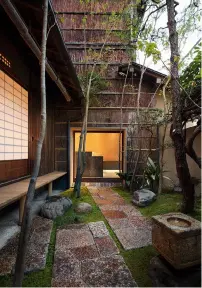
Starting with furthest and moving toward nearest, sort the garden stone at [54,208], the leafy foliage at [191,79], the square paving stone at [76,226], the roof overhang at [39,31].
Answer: the garden stone at [54,208] < the square paving stone at [76,226] < the leafy foliage at [191,79] < the roof overhang at [39,31]

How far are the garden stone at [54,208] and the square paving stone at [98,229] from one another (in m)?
0.73

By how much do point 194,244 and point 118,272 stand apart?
34.8 inches

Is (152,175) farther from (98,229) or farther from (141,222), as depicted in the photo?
(98,229)

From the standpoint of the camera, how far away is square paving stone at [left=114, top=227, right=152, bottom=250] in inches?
98.3

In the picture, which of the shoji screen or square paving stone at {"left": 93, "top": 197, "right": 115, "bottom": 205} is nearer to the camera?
the shoji screen

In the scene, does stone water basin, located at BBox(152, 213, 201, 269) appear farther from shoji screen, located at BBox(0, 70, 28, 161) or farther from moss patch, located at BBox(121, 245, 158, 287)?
shoji screen, located at BBox(0, 70, 28, 161)

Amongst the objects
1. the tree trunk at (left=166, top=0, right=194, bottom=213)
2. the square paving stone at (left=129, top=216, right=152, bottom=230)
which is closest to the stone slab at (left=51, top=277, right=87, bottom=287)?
the square paving stone at (left=129, top=216, right=152, bottom=230)

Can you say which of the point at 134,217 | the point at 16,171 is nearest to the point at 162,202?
the point at 134,217

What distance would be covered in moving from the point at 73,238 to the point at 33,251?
626mm

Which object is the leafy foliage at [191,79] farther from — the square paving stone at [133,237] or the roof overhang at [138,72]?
the roof overhang at [138,72]

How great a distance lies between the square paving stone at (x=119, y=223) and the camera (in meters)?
3.14

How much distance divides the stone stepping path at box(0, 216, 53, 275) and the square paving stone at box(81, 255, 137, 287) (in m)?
0.53

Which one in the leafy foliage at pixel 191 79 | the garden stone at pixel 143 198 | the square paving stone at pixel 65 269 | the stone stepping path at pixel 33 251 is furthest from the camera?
the garden stone at pixel 143 198

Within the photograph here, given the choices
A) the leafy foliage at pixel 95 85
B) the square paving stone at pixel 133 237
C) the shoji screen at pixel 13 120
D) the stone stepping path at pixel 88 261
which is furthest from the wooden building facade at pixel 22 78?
the square paving stone at pixel 133 237
